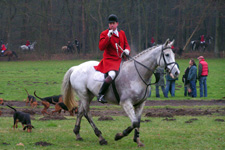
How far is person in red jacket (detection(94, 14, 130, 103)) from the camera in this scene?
7371mm

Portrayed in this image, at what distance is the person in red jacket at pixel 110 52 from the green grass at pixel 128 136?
116cm

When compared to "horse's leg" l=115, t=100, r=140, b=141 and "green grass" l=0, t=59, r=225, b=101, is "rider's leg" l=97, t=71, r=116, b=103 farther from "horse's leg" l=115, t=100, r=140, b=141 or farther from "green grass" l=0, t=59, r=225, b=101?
"green grass" l=0, t=59, r=225, b=101

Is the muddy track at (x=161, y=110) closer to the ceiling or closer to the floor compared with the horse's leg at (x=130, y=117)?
closer to the floor

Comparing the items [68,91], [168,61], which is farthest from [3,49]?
[168,61]

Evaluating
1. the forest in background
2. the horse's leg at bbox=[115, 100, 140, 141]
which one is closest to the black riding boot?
the horse's leg at bbox=[115, 100, 140, 141]

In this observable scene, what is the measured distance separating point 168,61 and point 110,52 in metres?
1.39

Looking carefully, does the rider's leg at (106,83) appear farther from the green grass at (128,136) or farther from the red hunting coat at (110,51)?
Answer: the green grass at (128,136)

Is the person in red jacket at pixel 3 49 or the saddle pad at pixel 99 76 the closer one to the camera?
the saddle pad at pixel 99 76

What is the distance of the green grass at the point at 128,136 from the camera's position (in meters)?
7.21

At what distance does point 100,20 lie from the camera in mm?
41938

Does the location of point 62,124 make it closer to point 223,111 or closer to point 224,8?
point 223,111

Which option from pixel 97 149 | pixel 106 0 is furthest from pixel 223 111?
pixel 106 0

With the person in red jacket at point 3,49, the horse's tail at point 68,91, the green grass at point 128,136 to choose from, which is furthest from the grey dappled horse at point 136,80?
the person in red jacket at point 3,49

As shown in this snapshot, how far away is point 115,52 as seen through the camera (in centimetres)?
770
